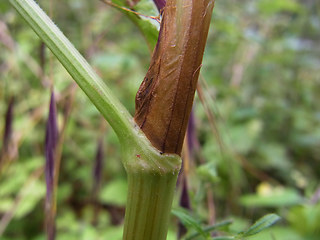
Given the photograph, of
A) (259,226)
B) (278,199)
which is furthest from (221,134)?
(259,226)

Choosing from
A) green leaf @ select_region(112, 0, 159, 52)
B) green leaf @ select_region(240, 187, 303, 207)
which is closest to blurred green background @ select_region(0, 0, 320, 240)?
green leaf @ select_region(240, 187, 303, 207)

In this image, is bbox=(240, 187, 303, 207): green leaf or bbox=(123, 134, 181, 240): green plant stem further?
bbox=(240, 187, 303, 207): green leaf

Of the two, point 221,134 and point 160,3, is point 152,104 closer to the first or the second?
point 160,3

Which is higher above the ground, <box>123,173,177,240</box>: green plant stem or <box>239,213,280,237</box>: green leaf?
<box>123,173,177,240</box>: green plant stem

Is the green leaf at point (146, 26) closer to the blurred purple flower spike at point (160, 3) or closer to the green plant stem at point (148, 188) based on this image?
the blurred purple flower spike at point (160, 3)

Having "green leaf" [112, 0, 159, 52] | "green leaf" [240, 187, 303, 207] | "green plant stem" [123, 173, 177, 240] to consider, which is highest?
"green leaf" [112, 0, 159, 52]

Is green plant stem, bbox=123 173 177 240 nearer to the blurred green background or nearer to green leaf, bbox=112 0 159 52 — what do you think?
green leaf, bbox=112 0 159 52

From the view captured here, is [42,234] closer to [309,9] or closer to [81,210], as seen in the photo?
[81,210]
